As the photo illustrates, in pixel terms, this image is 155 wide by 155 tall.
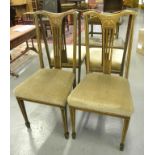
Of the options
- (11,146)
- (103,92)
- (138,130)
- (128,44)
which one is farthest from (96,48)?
(11,146)

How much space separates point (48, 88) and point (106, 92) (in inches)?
19.6

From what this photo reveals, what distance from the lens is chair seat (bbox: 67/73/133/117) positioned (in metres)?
1.31

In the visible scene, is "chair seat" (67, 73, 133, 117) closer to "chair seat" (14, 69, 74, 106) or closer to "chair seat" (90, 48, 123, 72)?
"chair seat" (14, 69, 74, 106)

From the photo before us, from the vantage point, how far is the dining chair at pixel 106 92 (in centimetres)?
133

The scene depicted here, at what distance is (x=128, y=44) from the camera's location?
62.5 inches

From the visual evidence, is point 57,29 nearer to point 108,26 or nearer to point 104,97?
point 108,26

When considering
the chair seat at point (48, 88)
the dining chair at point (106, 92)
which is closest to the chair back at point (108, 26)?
the dining chair at point (106, 92)

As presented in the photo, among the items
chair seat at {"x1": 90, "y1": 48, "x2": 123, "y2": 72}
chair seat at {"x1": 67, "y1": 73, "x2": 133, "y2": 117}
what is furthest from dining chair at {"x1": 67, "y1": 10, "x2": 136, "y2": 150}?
chair seat at {"x1": 90, "y1": 48, "x2": 123, "y2": 72}

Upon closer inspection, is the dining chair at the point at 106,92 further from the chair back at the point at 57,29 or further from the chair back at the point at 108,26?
the chair back at the point at 57,29

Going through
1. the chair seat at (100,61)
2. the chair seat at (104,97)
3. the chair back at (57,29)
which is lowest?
the chair seat at (104,97)

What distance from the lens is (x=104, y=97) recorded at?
1.38m

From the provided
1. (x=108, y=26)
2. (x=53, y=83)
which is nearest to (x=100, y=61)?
(x=108, y=26)

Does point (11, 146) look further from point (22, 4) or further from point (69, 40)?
point (22, 4)

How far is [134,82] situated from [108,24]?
1277 mm
